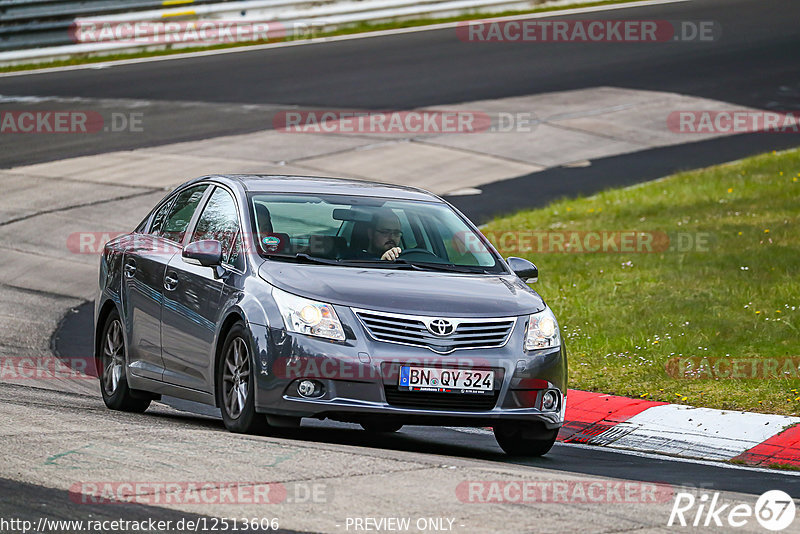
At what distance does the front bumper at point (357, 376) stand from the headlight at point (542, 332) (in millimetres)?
265

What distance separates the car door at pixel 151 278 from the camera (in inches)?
379

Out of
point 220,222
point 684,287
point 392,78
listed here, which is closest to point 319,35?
point 392,78

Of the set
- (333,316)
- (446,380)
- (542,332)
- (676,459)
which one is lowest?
(676,459)

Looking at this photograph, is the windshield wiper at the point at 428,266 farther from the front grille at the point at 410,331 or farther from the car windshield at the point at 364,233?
the front grille at the point at 410,331

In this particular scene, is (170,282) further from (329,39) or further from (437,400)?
(329,39)

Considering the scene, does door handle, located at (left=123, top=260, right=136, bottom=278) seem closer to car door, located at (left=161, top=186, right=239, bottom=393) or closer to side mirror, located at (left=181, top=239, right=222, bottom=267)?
car door, located at (left=161, top=186, right=239, bottom=393)

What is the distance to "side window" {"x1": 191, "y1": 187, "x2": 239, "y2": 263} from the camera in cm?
920

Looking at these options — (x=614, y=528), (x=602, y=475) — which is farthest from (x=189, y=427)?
(x=614, y=528)

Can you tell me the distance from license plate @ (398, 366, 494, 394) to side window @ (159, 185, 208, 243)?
94.8 inches

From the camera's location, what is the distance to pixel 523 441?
29.5 ft

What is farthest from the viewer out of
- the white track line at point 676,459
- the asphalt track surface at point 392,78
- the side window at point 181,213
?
the asphalt track surface at point 392,78

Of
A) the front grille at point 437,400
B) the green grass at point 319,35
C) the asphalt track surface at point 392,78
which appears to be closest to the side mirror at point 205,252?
the front grille at point 437,400

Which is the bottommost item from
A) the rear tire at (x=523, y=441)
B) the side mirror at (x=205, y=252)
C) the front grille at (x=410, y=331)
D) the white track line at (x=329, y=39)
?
the rear tire at (x=523, y=441)

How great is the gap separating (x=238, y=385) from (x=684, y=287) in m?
7.42
